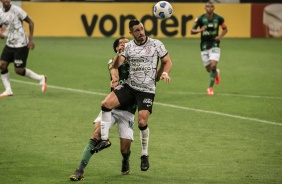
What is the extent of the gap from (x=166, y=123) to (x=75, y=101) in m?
3.77

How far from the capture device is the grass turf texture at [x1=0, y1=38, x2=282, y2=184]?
41.5 feet

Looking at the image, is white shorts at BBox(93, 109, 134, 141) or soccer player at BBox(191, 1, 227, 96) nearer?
white shorts at BBox(93, 109, 134, 141)

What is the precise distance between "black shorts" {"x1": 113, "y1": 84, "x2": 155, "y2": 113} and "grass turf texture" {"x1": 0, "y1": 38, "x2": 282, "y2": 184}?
1067 millimetres

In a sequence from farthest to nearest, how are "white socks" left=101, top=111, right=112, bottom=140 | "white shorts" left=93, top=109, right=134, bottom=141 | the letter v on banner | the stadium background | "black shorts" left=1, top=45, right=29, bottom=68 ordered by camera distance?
the letter v on banner < the stadium background < "black shorts" left=1, top=45, right=29, bottom=68 < "white shorts" left=93, top=109, right=134, bottom=141 < "white socks" left=101, top=111, right=112, bottom=140

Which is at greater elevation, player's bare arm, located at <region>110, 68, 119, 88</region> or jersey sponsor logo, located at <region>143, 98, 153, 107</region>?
player's bare arm, located at <region>110, 68, 119, 88</region>

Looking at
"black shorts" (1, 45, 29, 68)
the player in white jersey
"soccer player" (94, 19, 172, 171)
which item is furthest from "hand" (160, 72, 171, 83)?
"black shorts" (1, 45, 29, 68)

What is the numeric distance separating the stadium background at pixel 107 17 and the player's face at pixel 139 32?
24.5 m

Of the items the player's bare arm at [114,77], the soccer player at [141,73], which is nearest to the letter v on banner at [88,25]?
the soccer player at [141,73]

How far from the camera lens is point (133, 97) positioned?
1229 centimetres

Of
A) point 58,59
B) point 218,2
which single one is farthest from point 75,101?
point 218,2

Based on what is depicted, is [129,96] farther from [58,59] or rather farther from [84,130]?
[58,59]

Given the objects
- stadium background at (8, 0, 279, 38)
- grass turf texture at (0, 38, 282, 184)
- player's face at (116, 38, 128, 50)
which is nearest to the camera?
player's face at (116, 38, 128, 50)

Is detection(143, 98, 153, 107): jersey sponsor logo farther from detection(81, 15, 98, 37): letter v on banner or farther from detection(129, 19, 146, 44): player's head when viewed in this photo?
detection(81, 15, 98, 37): letter v on banner

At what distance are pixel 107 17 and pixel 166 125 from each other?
799 inches
